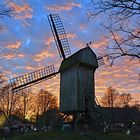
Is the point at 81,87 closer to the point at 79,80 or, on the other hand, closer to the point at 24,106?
the point at 79,80

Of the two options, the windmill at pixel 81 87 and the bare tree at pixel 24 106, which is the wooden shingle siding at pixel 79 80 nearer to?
the windmill at pixel 81 87

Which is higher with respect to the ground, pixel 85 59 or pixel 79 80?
pixel 85 59

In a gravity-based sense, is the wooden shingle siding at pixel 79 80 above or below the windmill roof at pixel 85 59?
below

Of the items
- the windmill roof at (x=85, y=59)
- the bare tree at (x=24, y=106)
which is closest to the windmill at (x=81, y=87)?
the windmill roof at (x=85, y=59)

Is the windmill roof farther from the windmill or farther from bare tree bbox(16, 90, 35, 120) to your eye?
bare tree bbox(16, 90, 35, 120)

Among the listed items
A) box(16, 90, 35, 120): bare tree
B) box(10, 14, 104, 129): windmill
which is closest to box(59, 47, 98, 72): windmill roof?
box(10, 14, 104, 129): windmill

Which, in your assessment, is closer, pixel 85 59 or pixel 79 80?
pixel 79 80

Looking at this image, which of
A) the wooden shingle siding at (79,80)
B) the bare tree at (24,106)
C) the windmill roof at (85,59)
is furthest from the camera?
the bare tree at (24,106)

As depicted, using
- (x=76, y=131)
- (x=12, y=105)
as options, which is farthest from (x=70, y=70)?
(x=12, y=105)

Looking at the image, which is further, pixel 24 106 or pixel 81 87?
pixel 24 106

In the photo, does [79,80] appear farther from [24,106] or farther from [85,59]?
[24,106]

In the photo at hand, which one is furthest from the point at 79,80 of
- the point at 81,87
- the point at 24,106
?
the point at 24,106

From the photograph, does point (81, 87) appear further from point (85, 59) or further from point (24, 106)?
point (24, 106)

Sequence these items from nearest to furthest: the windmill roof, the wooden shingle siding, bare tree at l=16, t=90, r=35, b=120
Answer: the wooden shingle siding < the windmill roof < bare tree at l=16, t=90, r=35, b=120
